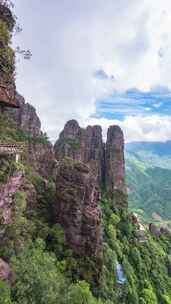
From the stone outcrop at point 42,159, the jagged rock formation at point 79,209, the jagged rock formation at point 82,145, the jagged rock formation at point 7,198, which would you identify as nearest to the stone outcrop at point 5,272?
the jagged rock formation at point 7,198

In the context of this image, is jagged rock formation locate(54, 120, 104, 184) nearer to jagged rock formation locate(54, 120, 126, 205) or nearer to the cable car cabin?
jagged rock formation locate(54, 120, 126, 205)

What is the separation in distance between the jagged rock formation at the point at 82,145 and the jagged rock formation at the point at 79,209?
45720 millimetres

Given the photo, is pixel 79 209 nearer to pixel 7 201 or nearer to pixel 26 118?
pixel 7 201

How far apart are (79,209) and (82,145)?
55863mm

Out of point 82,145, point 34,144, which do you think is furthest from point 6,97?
point 82,145

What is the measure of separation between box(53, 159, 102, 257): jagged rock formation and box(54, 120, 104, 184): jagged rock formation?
150 feet

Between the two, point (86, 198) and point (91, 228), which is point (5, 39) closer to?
point (86, 198)

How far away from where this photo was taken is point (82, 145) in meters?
89.5

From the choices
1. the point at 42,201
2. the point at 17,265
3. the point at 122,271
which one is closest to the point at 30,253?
the point at 17,265

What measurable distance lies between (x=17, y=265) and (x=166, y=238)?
80462 mm

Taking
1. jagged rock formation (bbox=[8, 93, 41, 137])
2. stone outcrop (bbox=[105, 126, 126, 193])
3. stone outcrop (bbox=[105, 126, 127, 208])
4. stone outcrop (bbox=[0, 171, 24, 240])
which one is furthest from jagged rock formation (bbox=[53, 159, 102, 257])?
jagged rock formation (bbox=[8, 93, 41, 137])

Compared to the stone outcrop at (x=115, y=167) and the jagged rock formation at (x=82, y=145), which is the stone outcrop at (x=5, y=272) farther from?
the jagged rock formation at (x=82, y=145)

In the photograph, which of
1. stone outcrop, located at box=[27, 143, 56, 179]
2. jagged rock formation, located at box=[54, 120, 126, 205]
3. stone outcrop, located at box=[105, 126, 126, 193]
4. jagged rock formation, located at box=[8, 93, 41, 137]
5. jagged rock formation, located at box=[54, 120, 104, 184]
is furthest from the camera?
jagged rock formation, located at box=[54, 120, 104, 184]

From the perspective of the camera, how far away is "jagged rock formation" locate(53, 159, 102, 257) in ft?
110
